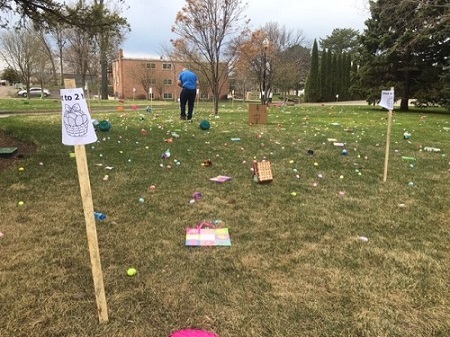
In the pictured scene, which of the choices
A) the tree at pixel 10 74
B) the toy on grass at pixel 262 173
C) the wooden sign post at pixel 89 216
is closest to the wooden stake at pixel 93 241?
the wooden sign post at pixel 89 216

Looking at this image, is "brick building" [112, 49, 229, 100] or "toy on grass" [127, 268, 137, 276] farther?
"brick building" [112, 49, 229, 100]

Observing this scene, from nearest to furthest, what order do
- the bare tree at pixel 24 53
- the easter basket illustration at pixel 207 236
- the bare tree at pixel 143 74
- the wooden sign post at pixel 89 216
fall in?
the wooden sign post at pixel 89 216
the easter basket illustration at pixel 207 236
the bare tree at pixel 24 53
the bare tree at pixel 143 74

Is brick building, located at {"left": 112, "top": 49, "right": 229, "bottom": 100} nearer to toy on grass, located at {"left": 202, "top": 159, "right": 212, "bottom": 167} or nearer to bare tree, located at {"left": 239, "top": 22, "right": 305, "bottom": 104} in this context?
bare tree, located at {"left": 239, "top": 22, "right": 305, "bottom": 104}

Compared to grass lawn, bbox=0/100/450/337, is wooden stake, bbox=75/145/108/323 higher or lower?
higher

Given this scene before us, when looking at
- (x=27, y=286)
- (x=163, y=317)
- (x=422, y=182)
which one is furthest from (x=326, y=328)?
(x=422, y=182)

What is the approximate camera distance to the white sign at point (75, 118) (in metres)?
1.92

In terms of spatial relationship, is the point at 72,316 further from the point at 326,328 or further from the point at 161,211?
the point at 161,211

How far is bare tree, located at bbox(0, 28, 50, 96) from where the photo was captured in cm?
3327

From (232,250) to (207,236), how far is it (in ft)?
1.05

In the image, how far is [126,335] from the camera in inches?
79.1

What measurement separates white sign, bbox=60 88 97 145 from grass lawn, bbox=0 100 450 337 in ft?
3.48

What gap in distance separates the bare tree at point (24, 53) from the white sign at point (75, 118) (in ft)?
120

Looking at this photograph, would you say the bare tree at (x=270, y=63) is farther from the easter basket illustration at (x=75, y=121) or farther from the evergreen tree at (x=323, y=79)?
the easter basket illustration at (x=75, y=121)

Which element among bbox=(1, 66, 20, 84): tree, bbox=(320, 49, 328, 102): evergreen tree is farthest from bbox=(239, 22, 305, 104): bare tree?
bbox=(1, 66, 20, 84): tree
